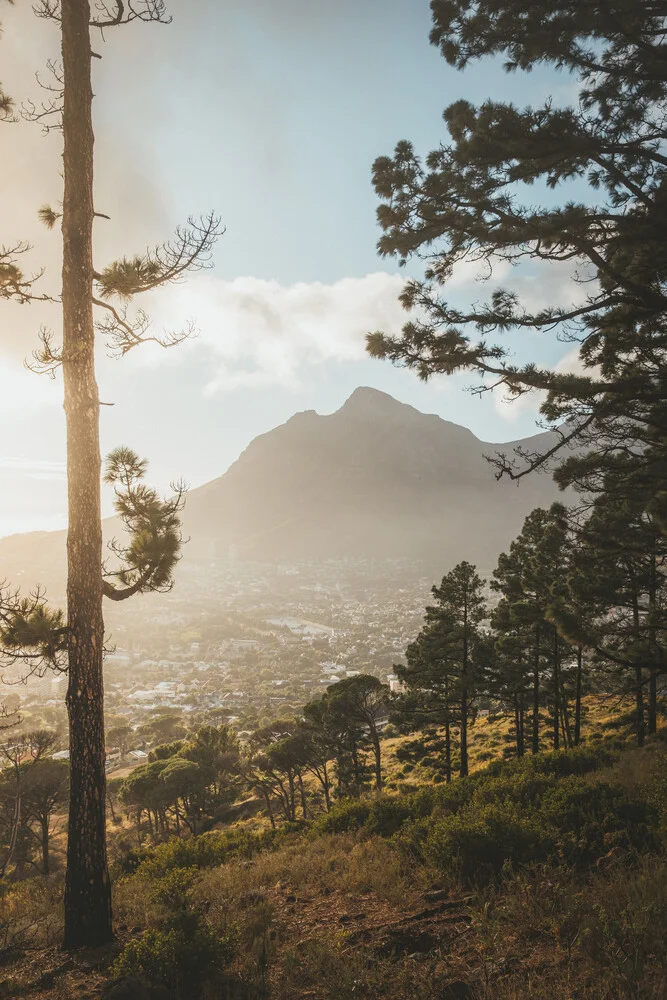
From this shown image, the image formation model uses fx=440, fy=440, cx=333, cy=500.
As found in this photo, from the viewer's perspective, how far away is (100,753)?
511 centimetres

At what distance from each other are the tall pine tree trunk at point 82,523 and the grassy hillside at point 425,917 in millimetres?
645

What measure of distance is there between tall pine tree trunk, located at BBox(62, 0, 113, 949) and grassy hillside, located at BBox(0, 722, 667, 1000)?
64 centimetres

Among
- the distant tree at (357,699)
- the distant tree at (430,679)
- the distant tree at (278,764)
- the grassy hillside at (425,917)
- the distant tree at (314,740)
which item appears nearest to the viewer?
the grassy hillside at (425,917)

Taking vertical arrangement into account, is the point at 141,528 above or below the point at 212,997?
above

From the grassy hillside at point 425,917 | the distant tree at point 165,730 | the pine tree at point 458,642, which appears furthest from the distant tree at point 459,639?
the distant tree at point 165,730

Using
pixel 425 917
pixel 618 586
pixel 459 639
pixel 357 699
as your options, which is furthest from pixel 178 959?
pixel 357 699

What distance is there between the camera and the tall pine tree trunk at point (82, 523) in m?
4.84

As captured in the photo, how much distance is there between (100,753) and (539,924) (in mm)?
4658

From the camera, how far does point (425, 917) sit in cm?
424

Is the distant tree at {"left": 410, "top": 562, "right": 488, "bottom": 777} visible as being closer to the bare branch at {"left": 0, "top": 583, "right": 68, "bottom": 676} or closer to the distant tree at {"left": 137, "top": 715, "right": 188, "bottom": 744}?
the bare branch at {"left": 0, "top": 583, "right": 68, "bottom": 676}

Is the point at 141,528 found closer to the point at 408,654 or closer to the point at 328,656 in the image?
the point at 408,654

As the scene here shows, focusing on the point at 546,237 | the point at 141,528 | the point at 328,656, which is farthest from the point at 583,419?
the point at 328,656

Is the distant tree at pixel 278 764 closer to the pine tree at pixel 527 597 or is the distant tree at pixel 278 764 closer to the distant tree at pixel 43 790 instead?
the distant tree at pixel 43 790

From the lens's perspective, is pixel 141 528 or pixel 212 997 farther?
pixel 141 528
